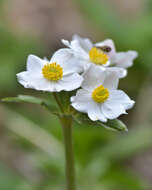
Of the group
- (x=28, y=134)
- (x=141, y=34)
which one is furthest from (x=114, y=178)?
(x=141, y=34)

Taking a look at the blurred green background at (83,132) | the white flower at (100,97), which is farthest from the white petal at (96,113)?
the blurred green background at (83,132)

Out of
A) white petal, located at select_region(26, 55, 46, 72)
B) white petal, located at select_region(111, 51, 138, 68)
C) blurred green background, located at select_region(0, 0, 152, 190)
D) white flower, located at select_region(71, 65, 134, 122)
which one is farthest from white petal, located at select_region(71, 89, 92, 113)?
blurred green background, located at select_region(0, 0, 152, 190)

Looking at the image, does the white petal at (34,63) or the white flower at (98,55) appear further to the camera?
the white flower at (98,55)

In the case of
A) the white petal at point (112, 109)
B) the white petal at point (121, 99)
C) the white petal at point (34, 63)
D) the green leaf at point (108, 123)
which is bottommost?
the green leaf at point (108, 123)

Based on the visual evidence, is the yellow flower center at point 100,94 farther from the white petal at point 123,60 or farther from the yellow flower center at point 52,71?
the white petal at point 123,60

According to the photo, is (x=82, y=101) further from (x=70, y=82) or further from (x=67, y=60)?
(x=67, y=60)

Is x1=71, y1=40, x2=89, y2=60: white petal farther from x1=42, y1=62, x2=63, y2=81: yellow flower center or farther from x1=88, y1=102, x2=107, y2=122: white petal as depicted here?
x1=88, y1=102, x2=107, y2=122: white petal
